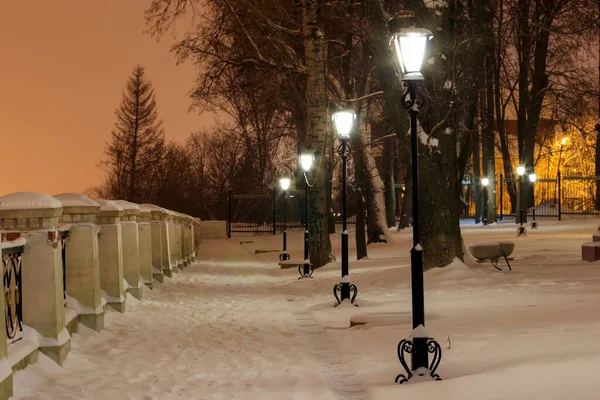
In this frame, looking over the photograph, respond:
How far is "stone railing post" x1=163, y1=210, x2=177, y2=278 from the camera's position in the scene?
2006 cm

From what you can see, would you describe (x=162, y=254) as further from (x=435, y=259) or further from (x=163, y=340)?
(x=163, y=340)

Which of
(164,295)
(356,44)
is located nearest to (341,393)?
(164,295)

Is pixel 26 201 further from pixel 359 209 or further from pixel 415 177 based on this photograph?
pixel 359 209

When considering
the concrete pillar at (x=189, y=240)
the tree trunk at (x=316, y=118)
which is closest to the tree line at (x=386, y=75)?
the tree trunk at (x=316, y=118)

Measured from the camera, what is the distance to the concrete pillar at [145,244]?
15.9 metres

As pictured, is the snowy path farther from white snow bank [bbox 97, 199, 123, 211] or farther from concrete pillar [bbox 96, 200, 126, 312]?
white snow bank [bbox 97, 199, 123, 211]

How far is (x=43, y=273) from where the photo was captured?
821cm

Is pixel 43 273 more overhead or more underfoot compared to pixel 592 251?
more overhead

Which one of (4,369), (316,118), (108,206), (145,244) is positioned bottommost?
(4,369)

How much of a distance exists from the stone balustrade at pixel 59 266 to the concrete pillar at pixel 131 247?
0.04 ft

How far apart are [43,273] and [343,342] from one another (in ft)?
13.1

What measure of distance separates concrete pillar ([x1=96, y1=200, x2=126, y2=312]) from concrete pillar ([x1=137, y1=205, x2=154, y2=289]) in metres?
3.63

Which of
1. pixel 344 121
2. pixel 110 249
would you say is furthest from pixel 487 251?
pixel 110 249

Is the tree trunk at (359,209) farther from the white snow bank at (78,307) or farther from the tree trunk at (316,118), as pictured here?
the white snow bank at (78,307)
